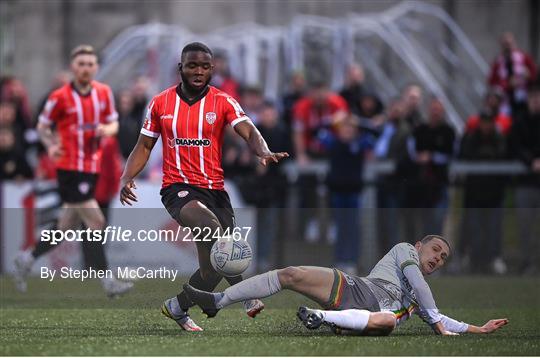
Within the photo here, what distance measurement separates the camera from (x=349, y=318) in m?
9.23

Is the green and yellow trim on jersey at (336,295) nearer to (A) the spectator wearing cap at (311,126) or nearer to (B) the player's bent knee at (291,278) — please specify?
(B) the player's bent knee at (291,278)

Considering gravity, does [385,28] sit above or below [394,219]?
above

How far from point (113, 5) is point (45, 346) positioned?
42.2ft

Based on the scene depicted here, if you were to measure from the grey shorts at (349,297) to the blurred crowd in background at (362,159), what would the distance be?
635 cm

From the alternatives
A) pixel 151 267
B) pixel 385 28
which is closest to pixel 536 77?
pixel 385 28

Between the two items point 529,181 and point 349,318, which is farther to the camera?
point 529,181

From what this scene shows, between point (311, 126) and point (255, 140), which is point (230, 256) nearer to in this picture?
point (255, 140)

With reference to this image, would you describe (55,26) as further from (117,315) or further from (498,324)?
(498,324)

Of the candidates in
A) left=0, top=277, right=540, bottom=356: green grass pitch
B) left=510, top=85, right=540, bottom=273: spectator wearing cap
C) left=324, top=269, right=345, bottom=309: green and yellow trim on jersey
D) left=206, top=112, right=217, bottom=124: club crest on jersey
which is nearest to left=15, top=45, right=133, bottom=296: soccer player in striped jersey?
left=0, top=277, right=540, bottom=356: green grass pitch

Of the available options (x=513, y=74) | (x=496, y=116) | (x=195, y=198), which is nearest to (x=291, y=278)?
(x=195, y=198)

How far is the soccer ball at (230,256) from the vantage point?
953cm

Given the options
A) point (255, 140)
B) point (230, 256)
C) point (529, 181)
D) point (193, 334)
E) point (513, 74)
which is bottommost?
point (193, 334)

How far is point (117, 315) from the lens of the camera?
1085 cm

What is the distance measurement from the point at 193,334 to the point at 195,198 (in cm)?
100
